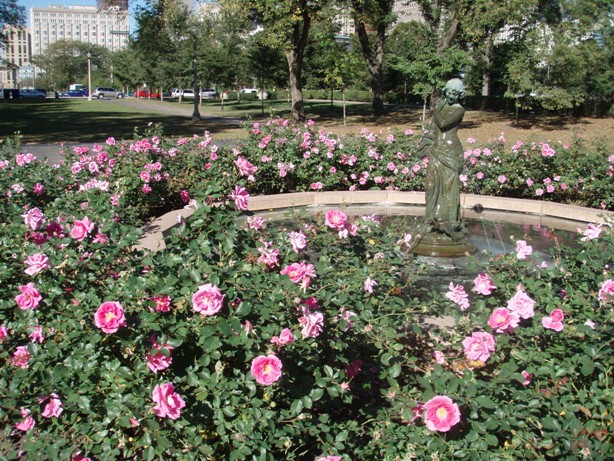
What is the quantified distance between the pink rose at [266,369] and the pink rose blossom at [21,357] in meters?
1.15

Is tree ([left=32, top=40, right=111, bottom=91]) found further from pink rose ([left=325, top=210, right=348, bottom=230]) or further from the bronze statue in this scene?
pink rose ([left=325, top=210, right=348, bottom=230])

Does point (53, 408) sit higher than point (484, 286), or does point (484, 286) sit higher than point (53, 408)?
point (484, 286)

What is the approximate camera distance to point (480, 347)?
2787 mm

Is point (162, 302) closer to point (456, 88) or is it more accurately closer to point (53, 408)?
point (53, 408)

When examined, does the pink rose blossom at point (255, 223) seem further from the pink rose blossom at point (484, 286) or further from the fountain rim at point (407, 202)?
the fountain rim at point (407, 202)

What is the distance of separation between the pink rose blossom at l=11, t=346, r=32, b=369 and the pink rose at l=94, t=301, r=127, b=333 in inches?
25.3

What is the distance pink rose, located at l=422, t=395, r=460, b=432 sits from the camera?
7.65 feet

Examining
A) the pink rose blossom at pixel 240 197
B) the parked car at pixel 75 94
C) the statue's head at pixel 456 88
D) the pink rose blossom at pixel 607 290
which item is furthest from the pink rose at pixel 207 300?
the parked car at pixel 75 94

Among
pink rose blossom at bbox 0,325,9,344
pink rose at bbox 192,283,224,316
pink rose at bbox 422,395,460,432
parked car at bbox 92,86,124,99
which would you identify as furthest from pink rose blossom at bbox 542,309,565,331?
parked car at bbox 92,86,124,99

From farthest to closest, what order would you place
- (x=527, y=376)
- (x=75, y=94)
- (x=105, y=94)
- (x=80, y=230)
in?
1. (x=75, y=94)
2. (x=105, y=94)
3. (x=80, y=230)
4. (x=527, y=376)

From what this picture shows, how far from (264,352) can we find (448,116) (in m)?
4.26

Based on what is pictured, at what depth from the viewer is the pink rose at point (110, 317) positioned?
2377mm

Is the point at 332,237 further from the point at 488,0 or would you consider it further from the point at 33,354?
the point at 488,0

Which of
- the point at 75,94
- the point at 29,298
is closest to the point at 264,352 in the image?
the point at 29,298
